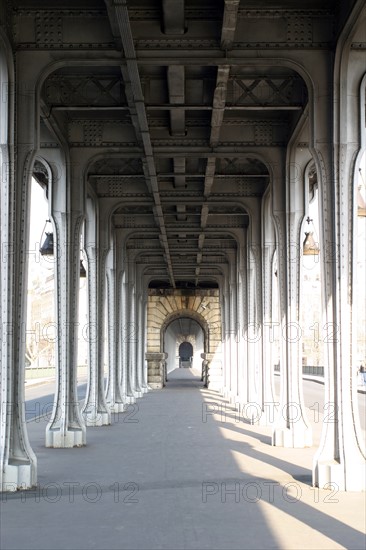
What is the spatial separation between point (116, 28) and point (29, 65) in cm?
168

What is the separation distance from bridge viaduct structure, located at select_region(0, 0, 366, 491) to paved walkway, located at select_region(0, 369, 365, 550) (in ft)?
2.91

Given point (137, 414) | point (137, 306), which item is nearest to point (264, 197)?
point (137, 414)

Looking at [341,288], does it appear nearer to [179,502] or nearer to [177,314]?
[179,502]

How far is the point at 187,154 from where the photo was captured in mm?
17984

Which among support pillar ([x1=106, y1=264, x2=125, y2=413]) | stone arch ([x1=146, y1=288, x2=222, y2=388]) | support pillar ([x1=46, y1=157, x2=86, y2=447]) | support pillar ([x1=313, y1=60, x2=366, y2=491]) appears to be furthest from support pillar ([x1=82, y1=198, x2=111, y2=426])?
stone arch ([x1=146, y1=288, x2=222, y2=388])

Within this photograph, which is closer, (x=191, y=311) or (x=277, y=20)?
(x=277, y=20)

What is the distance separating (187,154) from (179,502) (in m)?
9.87

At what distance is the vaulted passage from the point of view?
11383 millimetres

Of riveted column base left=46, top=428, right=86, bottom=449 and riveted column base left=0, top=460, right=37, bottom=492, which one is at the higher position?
riveted column base left=0, top=460, right=37, bottom=492

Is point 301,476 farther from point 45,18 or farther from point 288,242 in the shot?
point 45,18

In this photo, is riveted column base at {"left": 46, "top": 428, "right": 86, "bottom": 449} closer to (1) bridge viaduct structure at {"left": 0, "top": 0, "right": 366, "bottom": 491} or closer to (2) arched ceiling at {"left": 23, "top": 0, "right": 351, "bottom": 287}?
(1) bridge viaduct structure at {"left": 0, "top": 0, "right": 366, "bottom": 491}

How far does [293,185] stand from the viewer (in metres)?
17.3

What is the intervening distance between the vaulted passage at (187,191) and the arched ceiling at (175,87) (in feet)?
0.11

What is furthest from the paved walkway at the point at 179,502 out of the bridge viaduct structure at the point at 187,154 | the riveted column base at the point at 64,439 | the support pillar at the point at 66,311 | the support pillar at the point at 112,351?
the support pillar at the point at 112,351
